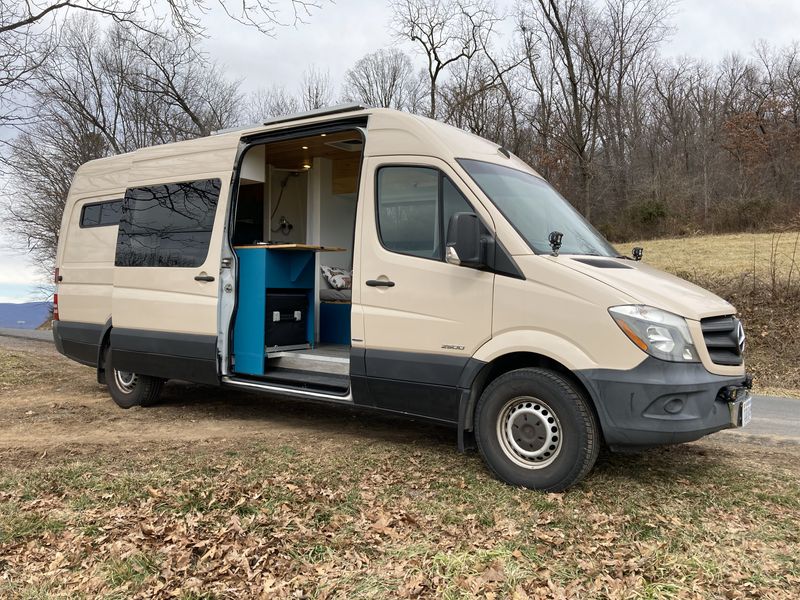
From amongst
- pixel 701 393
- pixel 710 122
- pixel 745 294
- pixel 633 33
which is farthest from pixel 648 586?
pixel 710 122

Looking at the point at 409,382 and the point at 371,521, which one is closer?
the point at 371,521

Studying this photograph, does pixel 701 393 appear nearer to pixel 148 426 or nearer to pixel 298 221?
pixel 148 426

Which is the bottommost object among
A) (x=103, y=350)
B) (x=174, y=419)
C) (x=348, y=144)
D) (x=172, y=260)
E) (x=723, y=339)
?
(x=174, y=419)

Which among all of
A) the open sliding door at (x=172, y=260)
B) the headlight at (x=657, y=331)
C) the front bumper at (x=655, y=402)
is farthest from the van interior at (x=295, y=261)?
the headlight at (x=657, y=331)

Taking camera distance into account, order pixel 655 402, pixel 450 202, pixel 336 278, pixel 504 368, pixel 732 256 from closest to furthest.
Answer: pixel 655 402
pixel 504 368
pixel 450 202
pixel 336 278
pixel 732 256

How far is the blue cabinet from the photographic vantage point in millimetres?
6438

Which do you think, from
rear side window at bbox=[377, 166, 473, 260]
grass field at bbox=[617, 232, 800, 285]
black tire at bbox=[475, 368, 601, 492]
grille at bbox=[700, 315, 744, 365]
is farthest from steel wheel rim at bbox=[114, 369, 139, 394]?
grass field at bbox=[617, 232, 800, 285]

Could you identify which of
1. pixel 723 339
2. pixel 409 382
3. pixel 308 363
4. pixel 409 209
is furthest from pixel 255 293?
pixel 723 339

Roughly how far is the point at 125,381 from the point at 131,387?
120 mm

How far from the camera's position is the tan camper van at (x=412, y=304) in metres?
4.26

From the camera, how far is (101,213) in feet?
26.5

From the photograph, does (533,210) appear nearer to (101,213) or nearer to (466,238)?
(466,238)

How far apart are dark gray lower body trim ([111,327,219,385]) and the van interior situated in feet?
0.89

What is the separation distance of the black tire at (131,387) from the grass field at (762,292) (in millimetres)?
8522
